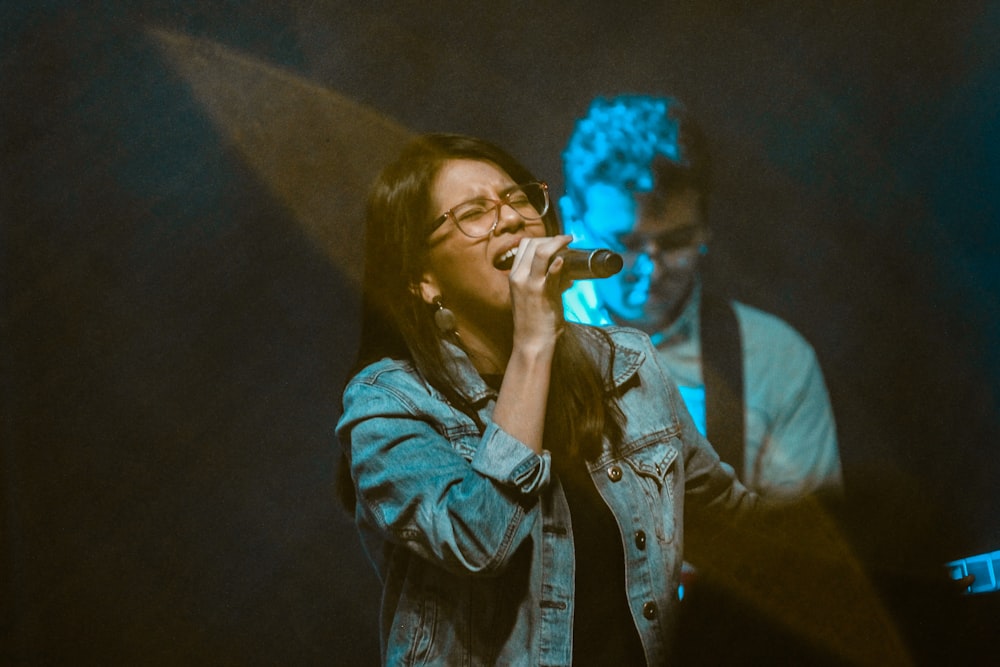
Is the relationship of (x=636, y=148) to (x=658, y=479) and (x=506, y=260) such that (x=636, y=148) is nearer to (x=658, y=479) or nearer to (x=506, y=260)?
(x=506, y=260)

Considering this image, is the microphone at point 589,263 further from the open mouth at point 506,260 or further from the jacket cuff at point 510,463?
the jacket cuff at point 510,463

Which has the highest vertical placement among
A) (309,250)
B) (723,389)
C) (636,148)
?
(636,148)

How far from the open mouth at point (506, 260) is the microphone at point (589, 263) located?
4.5 inches

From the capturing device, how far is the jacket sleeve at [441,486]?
0.98 m

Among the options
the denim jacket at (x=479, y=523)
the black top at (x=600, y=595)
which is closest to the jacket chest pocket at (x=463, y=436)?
the denim jacket at (x=479, y=523)

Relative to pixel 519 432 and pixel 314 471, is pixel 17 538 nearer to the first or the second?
pixel 314 471

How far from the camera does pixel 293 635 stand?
1.48m

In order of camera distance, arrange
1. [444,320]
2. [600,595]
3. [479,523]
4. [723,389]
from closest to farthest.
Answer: [479,523] < [600,595] < [444,320] < [723,389]

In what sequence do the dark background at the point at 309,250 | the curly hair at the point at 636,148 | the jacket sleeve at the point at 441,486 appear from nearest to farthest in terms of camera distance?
the jacket sleeve at the point at 441,486 → the dark background at the point at 309,250 → the curly hair at the point at 636,148

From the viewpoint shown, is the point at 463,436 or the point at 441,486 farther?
the point at 463,436

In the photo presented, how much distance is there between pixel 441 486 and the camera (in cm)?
100

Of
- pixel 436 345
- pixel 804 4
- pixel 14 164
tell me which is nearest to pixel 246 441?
pixel 436 345

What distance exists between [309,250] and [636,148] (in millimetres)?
661

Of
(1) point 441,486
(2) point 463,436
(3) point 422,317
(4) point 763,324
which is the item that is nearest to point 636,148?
(4) point 763,324
